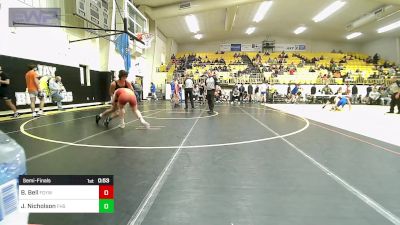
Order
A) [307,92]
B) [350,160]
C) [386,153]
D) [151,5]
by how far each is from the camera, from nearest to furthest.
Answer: [350,160]
[386,153]
[151,5]
[307,92]

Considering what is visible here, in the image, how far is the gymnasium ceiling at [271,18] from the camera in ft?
78.9

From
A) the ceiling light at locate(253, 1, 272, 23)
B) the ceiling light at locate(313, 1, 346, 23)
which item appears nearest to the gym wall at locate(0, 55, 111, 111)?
the ceiling light at locate(253, 1, 272, 23)

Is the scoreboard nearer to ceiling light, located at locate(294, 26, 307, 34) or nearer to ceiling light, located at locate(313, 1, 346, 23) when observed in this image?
ceiling light, located at locate(313, 1, 346, 23)

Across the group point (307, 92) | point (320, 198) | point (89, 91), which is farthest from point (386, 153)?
point (307, 92)

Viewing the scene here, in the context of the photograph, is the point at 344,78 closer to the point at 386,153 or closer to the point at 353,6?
the point at 353,6

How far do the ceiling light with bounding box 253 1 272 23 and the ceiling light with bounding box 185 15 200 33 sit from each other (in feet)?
18.8

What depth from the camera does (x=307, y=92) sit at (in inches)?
1163

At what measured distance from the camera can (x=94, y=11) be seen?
1602 centimetres

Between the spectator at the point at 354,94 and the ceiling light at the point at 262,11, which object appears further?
the spectator at the point at 354,94

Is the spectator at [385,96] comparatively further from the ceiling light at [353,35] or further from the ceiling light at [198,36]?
the ceiling light at [198,36]

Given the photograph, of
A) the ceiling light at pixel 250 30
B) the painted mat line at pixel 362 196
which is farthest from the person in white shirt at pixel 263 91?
the painted mat line at pixel 362 196

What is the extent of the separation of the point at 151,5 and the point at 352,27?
1967cm
